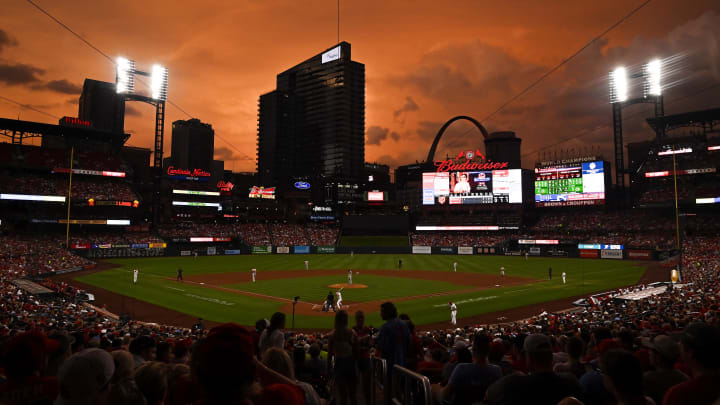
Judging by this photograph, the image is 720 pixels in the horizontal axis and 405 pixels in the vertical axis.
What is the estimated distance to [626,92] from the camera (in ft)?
232

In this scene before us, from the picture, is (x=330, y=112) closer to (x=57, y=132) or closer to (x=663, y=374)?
(x=57, y=132)

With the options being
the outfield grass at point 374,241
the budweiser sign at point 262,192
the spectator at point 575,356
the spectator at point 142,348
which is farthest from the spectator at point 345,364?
the budweiser sign at point 262,192

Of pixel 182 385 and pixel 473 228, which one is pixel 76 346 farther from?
pixel 473 228

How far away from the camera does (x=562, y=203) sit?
75875mm

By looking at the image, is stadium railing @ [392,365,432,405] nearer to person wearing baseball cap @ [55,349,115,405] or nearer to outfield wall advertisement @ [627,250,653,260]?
person wearing baseball cap @ [55,349,115,405]

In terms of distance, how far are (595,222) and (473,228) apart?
2239 centimetres

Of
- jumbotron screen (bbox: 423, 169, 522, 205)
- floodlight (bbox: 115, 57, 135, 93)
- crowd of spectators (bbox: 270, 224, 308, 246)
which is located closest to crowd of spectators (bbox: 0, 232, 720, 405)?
crowd of spectators (bbox: 270, 224, 308, 246)

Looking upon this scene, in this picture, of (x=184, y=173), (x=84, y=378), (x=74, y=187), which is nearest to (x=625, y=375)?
(x=84, y=378)

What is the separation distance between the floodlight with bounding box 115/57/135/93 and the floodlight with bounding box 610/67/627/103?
289 feet

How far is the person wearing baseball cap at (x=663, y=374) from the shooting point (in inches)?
171

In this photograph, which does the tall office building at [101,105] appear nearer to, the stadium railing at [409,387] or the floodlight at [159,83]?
the floodlight at [159,83]

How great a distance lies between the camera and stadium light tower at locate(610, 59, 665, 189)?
66750 mm

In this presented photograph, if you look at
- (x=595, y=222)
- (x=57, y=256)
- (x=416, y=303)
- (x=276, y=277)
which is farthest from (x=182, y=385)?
(x=595, y=222)

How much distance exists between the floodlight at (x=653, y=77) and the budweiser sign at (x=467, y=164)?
26978 millimetres
